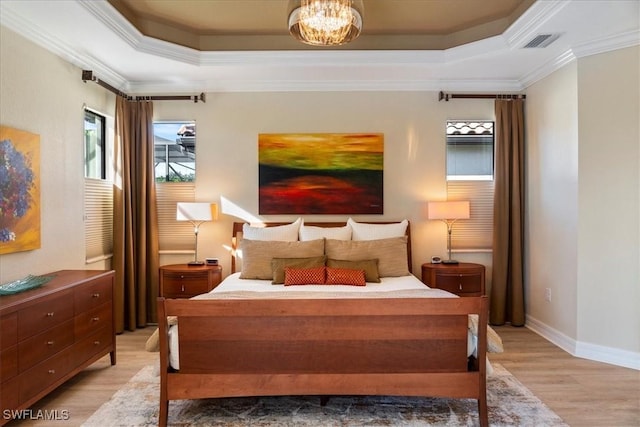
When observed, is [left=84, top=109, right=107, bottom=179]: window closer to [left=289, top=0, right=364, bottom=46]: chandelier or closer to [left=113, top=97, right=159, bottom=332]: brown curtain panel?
[left=113, top=97, right=159, bottom=332]: brown curtain panel

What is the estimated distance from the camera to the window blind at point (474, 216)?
489 centimetres

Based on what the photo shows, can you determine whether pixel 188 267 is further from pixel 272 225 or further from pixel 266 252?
A: pixel 272 225

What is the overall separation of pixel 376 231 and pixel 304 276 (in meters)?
1.06

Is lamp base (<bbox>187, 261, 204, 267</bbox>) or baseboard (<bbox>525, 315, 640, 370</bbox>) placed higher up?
lamp base (<bbox>187, 261, 204, 267</bbox>)

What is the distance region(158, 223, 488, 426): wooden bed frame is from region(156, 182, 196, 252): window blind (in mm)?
2530

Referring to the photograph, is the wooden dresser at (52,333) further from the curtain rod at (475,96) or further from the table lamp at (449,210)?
the curtain rod at (475,96)

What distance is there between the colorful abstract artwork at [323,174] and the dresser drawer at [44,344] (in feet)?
7.91

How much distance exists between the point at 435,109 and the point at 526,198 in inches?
58.0

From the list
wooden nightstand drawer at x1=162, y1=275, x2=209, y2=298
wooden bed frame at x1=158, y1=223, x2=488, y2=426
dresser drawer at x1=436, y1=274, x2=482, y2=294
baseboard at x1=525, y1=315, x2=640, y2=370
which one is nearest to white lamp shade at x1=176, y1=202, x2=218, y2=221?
wooden nightstand drawer at x1=162, y1=275, x2=209, y2=298

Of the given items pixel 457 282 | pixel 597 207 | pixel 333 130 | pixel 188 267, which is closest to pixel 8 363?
pixel 188 267

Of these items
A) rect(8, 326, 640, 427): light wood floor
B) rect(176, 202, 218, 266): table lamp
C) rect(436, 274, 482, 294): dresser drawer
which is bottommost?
rect(8, 326, 640, 427): light wood floor

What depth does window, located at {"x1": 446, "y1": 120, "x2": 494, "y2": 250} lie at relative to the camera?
4.89 metres

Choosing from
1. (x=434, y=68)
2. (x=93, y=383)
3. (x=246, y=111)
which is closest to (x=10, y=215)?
(x=93, y=383)

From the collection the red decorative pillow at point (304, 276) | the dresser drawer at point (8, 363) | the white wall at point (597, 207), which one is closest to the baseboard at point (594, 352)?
the white wall at point (597, 207)
